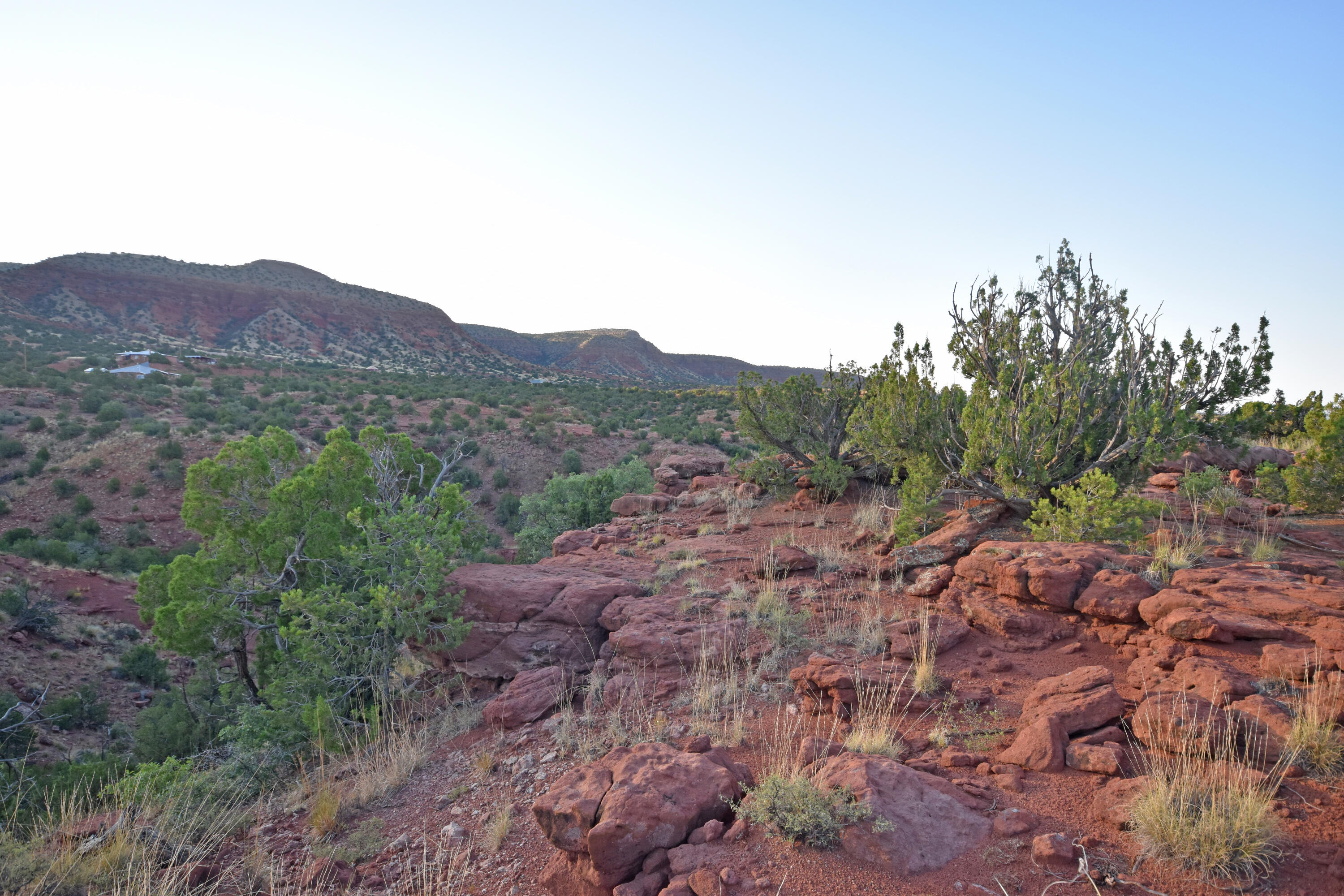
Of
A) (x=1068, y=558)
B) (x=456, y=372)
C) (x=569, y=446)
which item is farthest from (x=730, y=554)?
(x=456, y=372)

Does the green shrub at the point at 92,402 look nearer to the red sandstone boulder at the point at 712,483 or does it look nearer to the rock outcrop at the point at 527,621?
the red sandstone boulder at the point at 712,483

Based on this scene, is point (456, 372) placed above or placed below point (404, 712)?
above

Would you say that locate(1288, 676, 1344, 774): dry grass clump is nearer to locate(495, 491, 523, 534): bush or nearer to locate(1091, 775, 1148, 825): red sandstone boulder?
locate(1091, 775, 1148, 825): red sandstone boulder

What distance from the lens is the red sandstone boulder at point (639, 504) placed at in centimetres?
1233

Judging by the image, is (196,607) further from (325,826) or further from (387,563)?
(325,826)

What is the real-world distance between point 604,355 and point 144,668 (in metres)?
83.9

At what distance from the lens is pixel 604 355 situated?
91.8 m

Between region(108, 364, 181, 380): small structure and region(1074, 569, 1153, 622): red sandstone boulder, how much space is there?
34.4m

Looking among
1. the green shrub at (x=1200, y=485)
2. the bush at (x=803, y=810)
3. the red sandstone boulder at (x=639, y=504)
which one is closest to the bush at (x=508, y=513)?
the red sandstone boulder at (x=639, y=504)

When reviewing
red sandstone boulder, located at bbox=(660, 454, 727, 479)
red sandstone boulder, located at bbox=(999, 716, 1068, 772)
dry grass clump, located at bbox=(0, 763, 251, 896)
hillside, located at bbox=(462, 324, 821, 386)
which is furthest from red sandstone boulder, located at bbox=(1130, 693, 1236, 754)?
hillside, located at bbox=(462, 324, 821, 386)

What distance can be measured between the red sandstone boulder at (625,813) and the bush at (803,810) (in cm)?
19

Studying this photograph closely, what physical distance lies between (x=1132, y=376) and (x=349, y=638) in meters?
9.21

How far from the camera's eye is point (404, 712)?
19.0 feet

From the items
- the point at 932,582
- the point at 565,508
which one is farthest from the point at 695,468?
the point at 932,582
